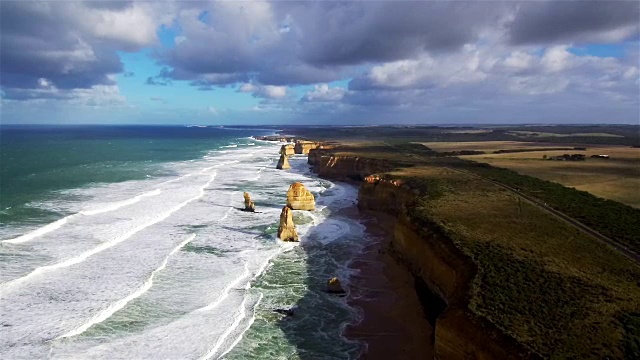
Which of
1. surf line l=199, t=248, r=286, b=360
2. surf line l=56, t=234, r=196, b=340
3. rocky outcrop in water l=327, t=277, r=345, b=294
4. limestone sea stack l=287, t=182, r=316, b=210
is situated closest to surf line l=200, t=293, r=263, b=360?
surf line l=199, t=248, r=286, b=360

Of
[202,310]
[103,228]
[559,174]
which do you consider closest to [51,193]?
[103,228]

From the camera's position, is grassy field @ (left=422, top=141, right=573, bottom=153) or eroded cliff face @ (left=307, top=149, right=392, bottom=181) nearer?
eroded cliff face @ (left=307, top=149, right=392, bottom=181)

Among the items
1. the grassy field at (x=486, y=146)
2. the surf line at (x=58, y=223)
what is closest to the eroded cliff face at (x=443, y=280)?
the surf line at (x=58, y=223)

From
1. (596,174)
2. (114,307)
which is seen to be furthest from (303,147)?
(114,307)

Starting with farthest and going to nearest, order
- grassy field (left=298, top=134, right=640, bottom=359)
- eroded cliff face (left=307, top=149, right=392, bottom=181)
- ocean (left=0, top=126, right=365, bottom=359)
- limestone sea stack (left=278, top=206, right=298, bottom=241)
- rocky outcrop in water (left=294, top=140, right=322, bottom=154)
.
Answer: rocky outcrop in water (left=294, top=140, right=322, bottom=154) → eroded cliff face (left=307, top=149, right=392, bottom=181) → limestone sea stack (left=278, top=206, right=298, bottom=241) → ocean (left=0, top=126, right=365, bottom=359) → grassy field (left=298, top=134, right=640, bottom=359)

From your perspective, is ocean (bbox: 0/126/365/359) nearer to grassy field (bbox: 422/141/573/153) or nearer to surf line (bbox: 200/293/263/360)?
surf line (bbox: 200/293/263/360)

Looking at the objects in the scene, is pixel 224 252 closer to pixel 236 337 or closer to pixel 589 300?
pixel 236 337
